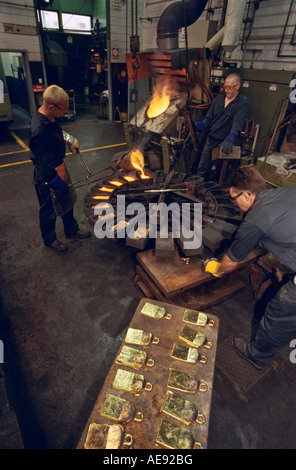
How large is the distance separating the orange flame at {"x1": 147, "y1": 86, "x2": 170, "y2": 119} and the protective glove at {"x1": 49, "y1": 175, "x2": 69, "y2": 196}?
2901 mm

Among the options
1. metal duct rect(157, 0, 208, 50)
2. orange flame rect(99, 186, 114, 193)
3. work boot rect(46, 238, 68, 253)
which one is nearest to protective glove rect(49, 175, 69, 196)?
orange flame rect(99, 186, 114, 193)

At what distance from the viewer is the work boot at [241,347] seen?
8.01ft

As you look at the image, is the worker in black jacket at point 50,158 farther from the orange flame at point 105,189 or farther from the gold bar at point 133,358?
the gold bar at point 133,358

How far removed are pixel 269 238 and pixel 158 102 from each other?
14.5ft

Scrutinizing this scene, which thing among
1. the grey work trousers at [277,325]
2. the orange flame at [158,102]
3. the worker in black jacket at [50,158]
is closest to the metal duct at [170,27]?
the orange flame at [158,102]

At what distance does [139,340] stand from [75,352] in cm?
113

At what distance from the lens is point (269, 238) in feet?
6.57

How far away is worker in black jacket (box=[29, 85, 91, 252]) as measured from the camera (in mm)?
2930

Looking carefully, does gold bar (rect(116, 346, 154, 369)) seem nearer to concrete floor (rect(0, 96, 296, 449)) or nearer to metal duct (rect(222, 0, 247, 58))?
concrete floor (rect(0, 96, 296, 449))

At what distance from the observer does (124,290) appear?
313cm

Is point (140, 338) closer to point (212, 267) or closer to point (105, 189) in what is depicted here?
point (212, 267)

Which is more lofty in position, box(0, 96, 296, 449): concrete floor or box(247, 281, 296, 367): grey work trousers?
box(247, 281, 296, 367): grey work trousers
